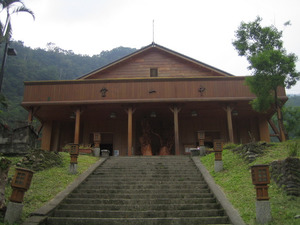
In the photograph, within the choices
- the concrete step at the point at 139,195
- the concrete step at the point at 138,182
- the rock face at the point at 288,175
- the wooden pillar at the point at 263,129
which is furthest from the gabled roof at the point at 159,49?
the concrete step at the point at 139,195

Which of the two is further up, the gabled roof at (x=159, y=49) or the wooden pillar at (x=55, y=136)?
the gabled roof at (x=159, y=49)

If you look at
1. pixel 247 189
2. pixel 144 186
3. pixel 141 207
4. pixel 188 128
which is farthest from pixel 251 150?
pixel 188 128

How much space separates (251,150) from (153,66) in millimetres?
10739

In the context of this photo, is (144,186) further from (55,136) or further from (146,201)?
(55,136)

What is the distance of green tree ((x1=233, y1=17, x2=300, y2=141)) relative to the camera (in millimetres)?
13133

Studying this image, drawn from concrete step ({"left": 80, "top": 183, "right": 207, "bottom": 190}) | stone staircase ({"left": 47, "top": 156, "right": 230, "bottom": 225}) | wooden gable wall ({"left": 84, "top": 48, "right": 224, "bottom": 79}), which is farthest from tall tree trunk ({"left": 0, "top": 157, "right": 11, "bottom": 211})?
wooden gable wall ({"left": 84, "top": 48, "right": 224, "bottom": 79})

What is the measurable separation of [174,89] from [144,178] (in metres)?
7.65

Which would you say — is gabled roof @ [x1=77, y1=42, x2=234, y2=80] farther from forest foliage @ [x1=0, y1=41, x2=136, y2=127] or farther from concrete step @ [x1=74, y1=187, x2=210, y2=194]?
concrete step @ [x1=74, y1=187, x2=210, y2=194]

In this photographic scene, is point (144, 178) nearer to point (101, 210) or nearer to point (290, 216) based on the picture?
point (101, 210)

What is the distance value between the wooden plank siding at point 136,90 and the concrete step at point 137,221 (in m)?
10.3

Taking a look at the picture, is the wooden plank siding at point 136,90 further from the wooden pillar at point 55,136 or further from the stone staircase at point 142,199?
the stone staircase at point 142,199

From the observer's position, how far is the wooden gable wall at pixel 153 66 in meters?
20.0

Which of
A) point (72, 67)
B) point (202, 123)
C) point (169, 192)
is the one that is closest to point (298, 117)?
point (202, 123)

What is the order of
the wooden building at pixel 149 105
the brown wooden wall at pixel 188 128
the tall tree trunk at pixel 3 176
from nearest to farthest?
the tall tree trunk at pixel 3 176 < the wooden building at pixel 149 105 < the brown wooden wall at pixel 188 128
